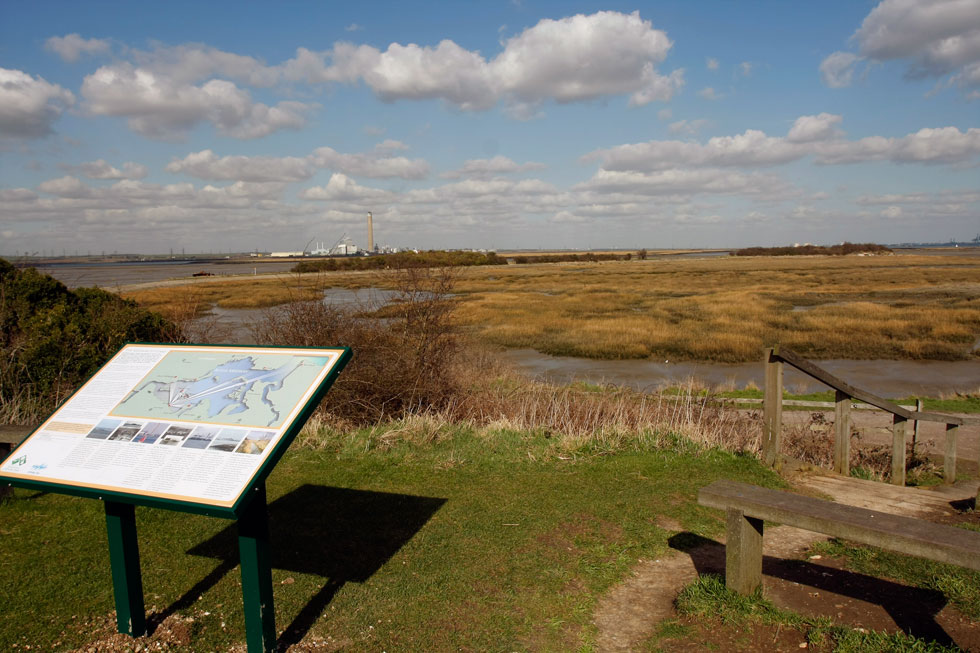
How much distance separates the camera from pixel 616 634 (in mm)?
3957

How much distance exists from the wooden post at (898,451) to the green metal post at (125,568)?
757 cm

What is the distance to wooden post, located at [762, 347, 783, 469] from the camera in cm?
686

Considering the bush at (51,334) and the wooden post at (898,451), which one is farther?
the bush at (51,334)

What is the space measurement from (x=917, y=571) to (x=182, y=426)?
4.58 m

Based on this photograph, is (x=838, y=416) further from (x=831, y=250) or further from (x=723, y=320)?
(x=831, y=250)

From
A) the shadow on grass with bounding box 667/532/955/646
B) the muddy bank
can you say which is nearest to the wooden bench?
the shadow on grass with bounding box 667/532/955/646

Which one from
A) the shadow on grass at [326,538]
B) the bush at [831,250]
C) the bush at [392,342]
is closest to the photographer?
the shadow on grass at [326,538]

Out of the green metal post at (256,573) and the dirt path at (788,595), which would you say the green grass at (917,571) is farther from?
the green metal post at (256,573)

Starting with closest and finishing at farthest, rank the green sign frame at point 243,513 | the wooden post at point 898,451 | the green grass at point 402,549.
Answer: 1. the green sign frame at point 243,513
2. the green grass at point 402,549
3. the wooden post at point 898,451

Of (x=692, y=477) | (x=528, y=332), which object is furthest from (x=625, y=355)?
(x=692, y=477)

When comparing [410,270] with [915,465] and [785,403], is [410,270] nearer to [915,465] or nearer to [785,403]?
[915,465]

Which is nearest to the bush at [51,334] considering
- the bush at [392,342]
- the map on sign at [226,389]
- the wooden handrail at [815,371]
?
the bush at [392,342]

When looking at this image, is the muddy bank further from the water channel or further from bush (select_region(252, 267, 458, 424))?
bush (select_region(252, 267, 458, 424))

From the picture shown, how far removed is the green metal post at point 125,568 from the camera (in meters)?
3.85
